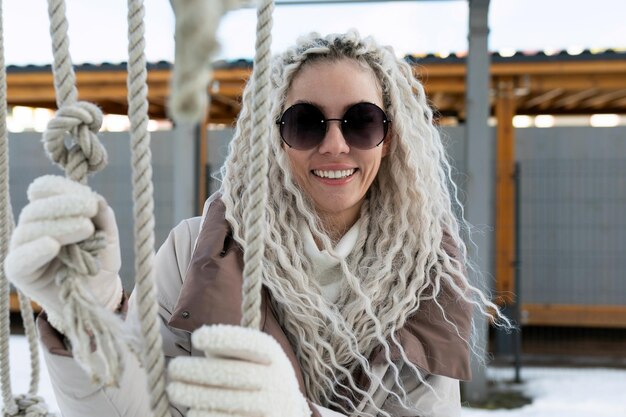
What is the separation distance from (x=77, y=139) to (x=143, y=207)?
156 mm

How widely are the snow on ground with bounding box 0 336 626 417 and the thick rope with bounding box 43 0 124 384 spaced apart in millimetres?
3555

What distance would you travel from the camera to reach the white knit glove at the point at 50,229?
0.82 meters

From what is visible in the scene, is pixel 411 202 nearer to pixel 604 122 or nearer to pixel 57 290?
pixel 57 290

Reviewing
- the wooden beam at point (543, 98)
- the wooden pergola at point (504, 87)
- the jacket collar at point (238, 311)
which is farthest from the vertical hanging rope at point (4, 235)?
the wooden beam at point (543, 98)

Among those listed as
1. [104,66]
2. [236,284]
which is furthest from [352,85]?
[104,66]

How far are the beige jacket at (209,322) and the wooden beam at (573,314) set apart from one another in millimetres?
5273

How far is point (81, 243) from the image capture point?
87cm

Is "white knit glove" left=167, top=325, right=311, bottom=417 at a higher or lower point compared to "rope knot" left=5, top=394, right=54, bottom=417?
higher

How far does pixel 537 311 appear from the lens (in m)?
6.56

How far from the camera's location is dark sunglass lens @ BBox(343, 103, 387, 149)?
147 cm

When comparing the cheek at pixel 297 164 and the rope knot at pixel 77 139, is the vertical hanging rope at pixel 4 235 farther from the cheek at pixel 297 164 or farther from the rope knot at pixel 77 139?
the cheek at pixel 297 164

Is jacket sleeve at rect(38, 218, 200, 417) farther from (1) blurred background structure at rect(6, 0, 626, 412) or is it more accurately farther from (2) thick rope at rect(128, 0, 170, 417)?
(1) blurred background structure at rect(6, 0, 626, 412)

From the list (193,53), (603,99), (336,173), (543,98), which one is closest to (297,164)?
(336,173)

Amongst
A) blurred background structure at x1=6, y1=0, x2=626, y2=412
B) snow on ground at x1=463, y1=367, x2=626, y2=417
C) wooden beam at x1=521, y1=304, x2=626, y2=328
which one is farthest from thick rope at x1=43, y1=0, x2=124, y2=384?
wooden beam at x1=521, y1=304, x2=626, y2=328
